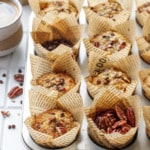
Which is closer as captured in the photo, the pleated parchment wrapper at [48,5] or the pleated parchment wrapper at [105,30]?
the pleated parchment wrapper at [105,30]

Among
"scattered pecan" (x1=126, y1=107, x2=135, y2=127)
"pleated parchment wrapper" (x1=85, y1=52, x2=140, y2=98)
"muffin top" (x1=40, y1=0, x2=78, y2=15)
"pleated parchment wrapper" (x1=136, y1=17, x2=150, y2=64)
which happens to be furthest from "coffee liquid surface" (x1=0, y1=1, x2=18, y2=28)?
"scattered pecan" (x1=126, y1=107, x2=135, y2=127)

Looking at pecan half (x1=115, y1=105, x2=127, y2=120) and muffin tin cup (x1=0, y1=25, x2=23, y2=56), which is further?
muffin tin cup (x1=0, y1=25, x2=23, y2=56)

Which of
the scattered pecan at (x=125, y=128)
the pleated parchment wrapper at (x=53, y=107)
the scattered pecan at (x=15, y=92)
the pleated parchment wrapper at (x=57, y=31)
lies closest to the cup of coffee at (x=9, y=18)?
the pleated parchment wrapper at (x=57, y=31)

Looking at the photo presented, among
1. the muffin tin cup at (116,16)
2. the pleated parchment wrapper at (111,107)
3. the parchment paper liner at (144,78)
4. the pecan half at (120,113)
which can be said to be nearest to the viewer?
the pleated parchment wrapper at (111,107)

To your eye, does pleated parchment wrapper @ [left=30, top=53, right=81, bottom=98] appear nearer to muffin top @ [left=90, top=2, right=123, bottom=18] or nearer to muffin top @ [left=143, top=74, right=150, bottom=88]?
muffin top @ [left=143, top=74, right=150, bottom=88]

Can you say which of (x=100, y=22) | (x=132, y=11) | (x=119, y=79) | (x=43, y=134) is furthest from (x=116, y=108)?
(x=132, y=11)

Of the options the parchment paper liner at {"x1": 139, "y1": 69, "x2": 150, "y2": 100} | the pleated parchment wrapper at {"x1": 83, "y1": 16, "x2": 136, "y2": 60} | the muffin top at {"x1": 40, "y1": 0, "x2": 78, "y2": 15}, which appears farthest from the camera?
the muffin top at {"x1": 40, "y1": 0, "x2": 78, "y2": 15}

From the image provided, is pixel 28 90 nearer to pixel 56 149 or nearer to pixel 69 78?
pixel 69 78

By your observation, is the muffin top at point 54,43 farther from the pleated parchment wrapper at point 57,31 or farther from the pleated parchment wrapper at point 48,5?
the pleated parchment wrapper at point 48,5
